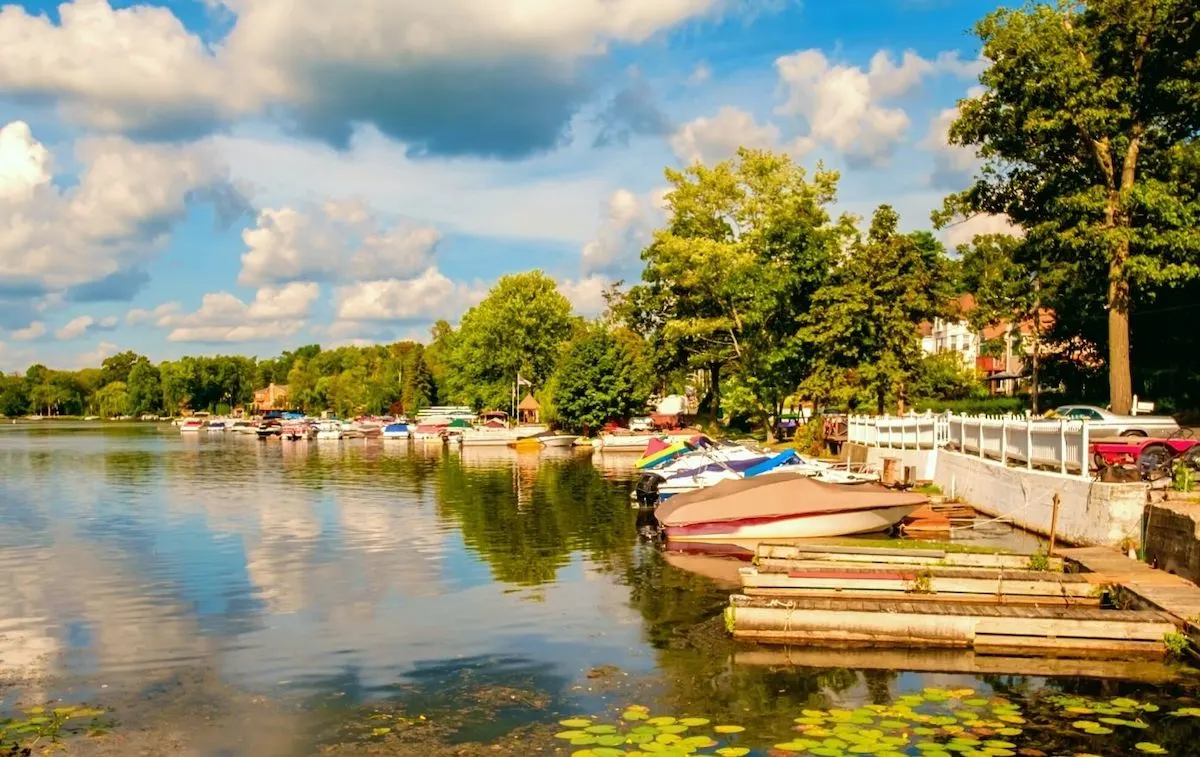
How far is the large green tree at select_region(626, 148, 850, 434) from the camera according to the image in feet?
226

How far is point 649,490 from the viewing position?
40.5 meters

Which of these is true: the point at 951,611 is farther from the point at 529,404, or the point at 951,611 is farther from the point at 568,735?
the point at 529,404

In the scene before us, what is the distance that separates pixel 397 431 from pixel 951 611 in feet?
350

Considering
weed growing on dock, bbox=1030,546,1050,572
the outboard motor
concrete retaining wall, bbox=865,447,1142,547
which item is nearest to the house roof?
the outboard motor

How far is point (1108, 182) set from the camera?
41.8m

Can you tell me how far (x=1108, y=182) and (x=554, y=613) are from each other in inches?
1317

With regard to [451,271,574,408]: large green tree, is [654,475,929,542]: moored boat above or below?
below

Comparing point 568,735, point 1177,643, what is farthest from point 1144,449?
point 568,735

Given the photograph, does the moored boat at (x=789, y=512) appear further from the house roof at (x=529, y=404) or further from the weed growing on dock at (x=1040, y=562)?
the house roof at (x=529, y=404)

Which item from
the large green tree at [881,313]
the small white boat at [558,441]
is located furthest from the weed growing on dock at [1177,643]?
the small white boat at [558,441]

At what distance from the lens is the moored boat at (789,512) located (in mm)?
28516

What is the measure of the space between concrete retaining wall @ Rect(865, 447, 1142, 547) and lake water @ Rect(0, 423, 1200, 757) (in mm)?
7874

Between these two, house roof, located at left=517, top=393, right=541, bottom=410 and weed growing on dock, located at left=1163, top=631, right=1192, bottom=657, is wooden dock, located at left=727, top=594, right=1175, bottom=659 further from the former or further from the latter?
house roof, located at left=517, top=393, right=541, bottom=410

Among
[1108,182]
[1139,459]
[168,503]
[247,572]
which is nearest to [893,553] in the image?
[1139,459]
